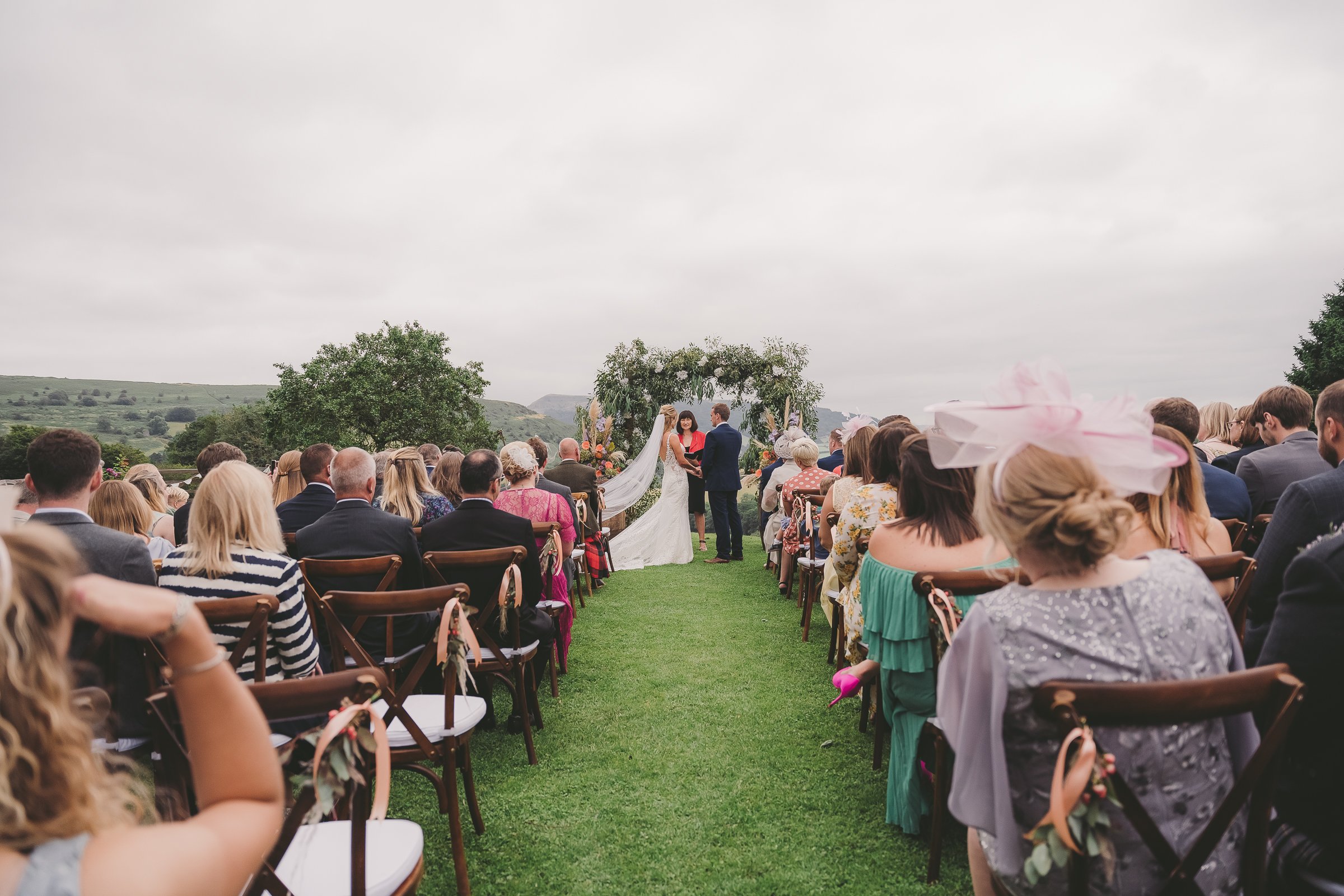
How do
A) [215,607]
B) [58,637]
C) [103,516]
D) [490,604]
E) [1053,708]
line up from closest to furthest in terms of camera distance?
[58,637] → [1053,708] → [215,607] → [490,604] → [103,516]

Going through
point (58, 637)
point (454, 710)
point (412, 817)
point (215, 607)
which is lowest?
point (412, 817)

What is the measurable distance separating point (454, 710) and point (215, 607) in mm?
1017

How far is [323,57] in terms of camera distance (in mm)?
10273

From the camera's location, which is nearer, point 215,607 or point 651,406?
point 215,607

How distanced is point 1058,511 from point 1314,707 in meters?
0.83

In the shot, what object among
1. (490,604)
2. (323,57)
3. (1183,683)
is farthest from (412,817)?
(323,57)

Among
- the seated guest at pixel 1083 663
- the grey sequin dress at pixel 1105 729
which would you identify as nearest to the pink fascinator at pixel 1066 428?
the seated guest at pixel 1083 663

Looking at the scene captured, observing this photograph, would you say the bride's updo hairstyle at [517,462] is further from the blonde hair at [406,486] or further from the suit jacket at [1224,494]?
the suit jacket at [1224,494]

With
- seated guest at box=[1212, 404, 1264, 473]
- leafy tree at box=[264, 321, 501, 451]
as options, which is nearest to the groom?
seated guest at box=[1212, 404, 1264, 473]

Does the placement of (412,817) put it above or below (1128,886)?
below

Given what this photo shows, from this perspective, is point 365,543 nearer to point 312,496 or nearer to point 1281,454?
point 312,496

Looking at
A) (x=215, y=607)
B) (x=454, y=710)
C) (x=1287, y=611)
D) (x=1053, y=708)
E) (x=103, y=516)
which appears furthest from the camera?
(x=103, y=516)

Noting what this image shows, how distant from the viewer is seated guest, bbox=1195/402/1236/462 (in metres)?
5.58

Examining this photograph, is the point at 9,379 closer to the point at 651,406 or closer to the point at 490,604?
the point at 651,406
